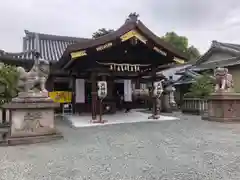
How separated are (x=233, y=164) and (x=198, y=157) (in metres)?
0.57

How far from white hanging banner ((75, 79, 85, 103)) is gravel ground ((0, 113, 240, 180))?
18.8 ft

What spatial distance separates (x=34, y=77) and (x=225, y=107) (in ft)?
22.5

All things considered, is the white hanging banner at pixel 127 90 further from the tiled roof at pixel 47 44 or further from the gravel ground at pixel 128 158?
the gravel ground at pixel 128 158

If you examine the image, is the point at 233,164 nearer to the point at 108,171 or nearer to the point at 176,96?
Result: the point at 108,171

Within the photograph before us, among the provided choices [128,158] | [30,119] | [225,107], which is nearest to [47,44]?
[30,119]

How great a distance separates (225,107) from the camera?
805 cm

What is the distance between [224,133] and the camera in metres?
5.91

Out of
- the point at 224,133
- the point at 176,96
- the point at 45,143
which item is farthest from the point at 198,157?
the point at 176,96

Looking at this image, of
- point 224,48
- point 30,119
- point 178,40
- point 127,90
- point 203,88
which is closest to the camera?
point 30,119

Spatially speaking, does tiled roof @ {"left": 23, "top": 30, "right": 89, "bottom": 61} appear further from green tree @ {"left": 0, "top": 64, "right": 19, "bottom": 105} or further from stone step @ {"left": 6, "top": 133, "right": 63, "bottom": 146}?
stone step @ {"left": 6, "top": 133, "right": 63, "bottom": 146}

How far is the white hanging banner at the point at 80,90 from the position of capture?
1116 centimetres

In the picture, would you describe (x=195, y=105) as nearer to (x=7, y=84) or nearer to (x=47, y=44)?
(x=7, y=84)

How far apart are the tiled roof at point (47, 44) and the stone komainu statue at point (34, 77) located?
263 inches

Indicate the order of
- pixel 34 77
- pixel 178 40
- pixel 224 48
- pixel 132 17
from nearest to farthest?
pixel 34 77, pixel 132 17, pixel 224 48, pixel 178 40
